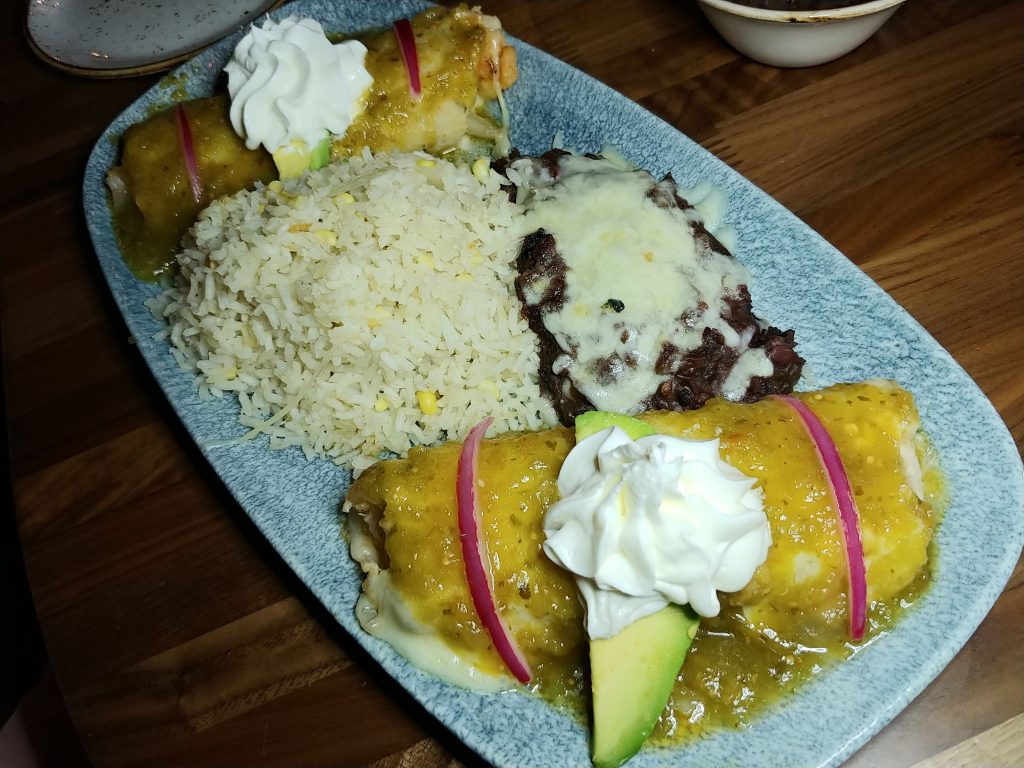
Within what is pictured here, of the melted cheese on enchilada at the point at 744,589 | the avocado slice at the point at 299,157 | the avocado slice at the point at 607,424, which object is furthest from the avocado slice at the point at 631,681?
the avocado slice at the point at 299,157

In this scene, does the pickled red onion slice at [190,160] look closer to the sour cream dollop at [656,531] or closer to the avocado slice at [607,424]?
the avocado slice at [607,424]

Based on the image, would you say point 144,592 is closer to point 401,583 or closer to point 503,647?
point 401,583

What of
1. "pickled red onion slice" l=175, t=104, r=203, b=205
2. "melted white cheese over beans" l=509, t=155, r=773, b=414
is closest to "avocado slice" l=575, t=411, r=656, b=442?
"melted white cheese over beans" l=509, t=155, r=773, b=414

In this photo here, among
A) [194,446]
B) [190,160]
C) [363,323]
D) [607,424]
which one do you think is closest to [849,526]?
[607,424]

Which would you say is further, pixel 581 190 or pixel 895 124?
pixel 895 124

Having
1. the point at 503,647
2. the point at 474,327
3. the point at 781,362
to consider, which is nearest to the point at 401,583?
the point at 503,647

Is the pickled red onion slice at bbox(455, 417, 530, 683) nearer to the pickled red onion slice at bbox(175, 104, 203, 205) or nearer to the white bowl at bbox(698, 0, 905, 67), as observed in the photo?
the pickled red onion slice at bbox(175, 104, 203, 205)

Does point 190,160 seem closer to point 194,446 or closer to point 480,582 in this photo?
point 194,446
